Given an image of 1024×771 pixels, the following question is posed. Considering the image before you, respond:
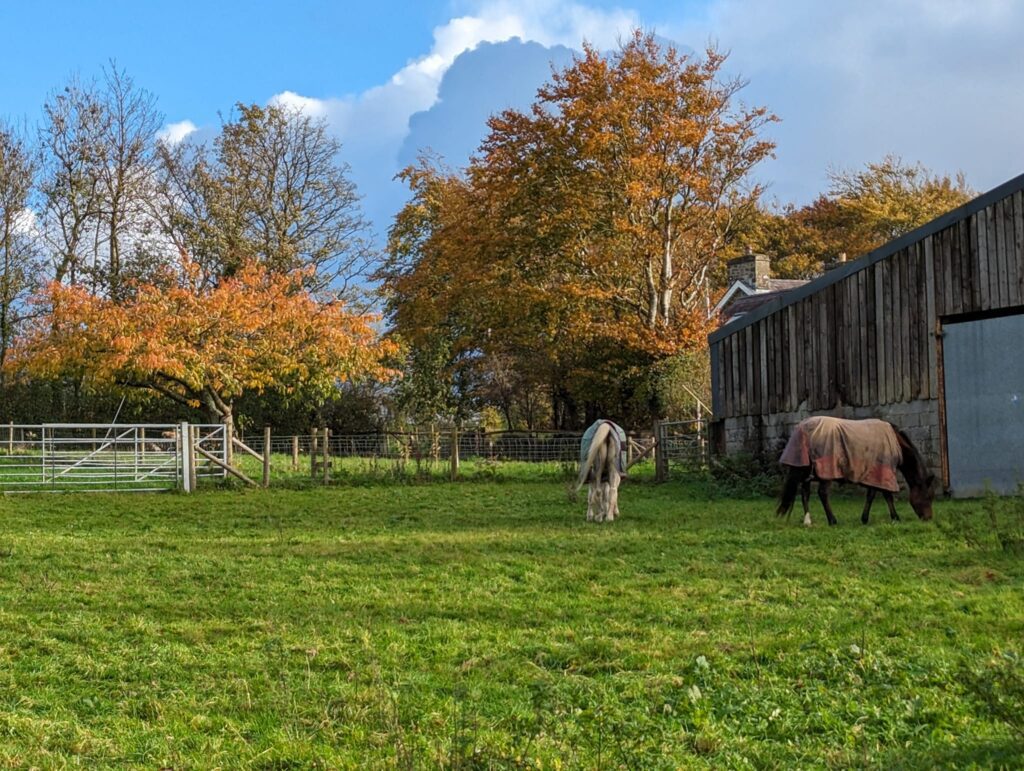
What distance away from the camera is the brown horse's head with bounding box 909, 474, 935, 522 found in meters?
12.7

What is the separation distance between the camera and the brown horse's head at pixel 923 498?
12672 millimetres

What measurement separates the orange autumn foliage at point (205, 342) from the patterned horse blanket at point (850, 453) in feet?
53.0

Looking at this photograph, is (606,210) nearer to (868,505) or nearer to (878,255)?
(878,255)

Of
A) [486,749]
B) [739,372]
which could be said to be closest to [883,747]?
[486,749]

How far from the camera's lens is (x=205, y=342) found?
26.5 m

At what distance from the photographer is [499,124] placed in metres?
31.9

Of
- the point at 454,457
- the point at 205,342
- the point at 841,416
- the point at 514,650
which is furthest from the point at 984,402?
the point at 205,342

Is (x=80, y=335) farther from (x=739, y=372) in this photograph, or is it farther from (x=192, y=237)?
(x=739, y=372)

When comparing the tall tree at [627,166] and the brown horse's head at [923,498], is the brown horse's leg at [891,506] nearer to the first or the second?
the brown horse's head at [923,498]

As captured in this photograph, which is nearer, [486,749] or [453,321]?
[486,749]

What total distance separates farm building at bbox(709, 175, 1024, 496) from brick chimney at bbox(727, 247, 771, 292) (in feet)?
60.8

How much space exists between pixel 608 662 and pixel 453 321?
108ft

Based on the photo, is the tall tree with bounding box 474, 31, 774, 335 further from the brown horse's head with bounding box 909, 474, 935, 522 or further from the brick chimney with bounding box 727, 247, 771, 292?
the brown horse's head with bounding box 909, 474, 935, 522

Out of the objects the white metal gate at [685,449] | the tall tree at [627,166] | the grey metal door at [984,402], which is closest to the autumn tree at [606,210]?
the tall tree at [627,166]
